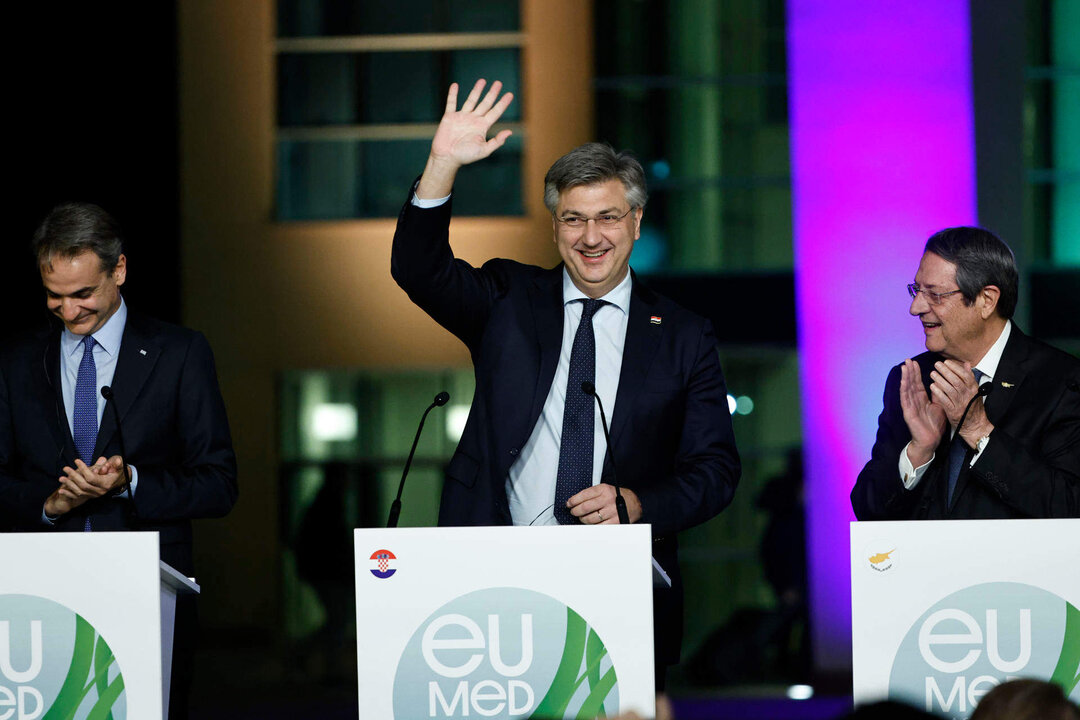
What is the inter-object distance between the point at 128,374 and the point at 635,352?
1114 millimetres

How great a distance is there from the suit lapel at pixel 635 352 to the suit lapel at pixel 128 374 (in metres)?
1.04

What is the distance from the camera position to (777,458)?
8.48 meters

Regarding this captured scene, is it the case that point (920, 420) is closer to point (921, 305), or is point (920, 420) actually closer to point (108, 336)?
point (921, 305)

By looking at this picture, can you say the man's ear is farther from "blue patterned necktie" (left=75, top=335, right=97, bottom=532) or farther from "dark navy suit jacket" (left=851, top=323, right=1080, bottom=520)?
"blue patterned necktie" (left=75, top=335, right=97, bottom=532)

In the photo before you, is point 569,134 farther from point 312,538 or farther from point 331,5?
point 312,538

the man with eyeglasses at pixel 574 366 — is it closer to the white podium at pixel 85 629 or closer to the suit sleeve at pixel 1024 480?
the suit sleeve at pixel 1024 480

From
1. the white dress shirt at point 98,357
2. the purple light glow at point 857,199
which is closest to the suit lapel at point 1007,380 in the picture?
the white dress shirt at point 98,357

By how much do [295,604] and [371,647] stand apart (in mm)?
6606

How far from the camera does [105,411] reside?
3.02 m

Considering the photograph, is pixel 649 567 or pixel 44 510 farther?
pixel 44 510

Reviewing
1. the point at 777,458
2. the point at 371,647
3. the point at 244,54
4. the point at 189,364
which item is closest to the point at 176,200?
the point at 244,54

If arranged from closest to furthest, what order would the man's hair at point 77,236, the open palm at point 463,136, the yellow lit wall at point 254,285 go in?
1. the open palm at point 463,136
2. the man's hair at point 77,236
3. the yellow lit wall at point 254,285

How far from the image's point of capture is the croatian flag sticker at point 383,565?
94.7 inches

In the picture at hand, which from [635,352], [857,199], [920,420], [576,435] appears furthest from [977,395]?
[857,199]
